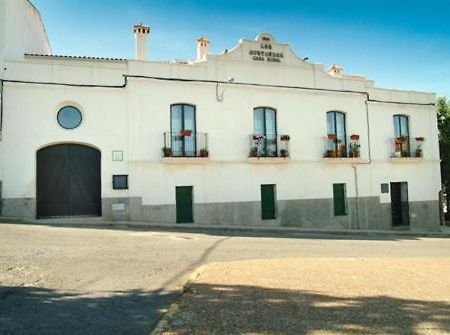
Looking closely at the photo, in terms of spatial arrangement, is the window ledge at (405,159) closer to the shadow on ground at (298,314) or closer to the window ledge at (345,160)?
the window ledge at (345,160)

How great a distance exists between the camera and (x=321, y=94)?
2027 centimetres

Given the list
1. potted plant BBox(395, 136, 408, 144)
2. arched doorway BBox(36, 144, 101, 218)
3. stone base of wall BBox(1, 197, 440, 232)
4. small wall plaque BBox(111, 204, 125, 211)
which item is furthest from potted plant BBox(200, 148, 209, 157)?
potted plant BBox(395, 136, 408, 144)

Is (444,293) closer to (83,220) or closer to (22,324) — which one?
(22,324)

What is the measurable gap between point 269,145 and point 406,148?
8.46 m

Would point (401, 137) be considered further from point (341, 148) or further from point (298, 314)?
point (298, 314)

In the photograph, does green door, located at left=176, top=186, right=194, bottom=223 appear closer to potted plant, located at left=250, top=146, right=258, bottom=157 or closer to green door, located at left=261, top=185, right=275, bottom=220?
potted plant, located at left=250, top=146, right=258, bottom=157

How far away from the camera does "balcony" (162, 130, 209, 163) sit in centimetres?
1694

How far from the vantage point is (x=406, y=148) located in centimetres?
2217

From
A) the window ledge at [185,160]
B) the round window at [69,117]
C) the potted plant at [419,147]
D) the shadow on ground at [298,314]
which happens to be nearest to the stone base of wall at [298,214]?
the window ledge at [185,160]

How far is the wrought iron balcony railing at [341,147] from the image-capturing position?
20.1 meters

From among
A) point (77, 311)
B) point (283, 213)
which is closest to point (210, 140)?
point (283, 213)

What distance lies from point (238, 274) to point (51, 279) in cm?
317

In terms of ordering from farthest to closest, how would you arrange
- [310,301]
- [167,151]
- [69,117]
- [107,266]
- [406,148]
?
[406,148] < [167,151] < [69,117] < [107,266] < [310,301]

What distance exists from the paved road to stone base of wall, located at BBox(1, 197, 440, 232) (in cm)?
275
